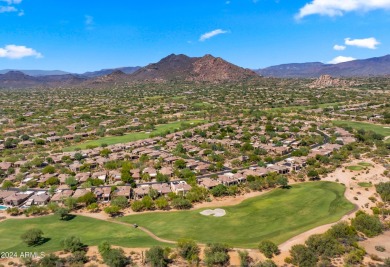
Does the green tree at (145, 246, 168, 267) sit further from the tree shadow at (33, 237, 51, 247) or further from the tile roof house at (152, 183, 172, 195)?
the tile roof house at (152, 183, 172, 195)

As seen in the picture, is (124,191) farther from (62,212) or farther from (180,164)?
(180,164)

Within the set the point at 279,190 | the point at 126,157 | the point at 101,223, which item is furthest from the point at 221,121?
the point at 101,223

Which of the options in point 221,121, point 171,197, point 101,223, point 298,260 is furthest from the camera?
point 221,121

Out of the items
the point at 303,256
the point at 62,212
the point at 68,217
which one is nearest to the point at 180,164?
the point at 68,217

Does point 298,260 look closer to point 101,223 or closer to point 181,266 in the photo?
point 181,266

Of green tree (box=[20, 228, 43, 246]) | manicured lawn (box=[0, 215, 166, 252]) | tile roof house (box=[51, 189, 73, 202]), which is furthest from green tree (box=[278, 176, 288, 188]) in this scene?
green tree (box=[20, 228, 43, 246])

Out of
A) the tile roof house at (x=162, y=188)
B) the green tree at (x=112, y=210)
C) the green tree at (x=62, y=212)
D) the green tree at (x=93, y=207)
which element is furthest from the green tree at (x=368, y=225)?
the green tree at (x=62, y=212)
